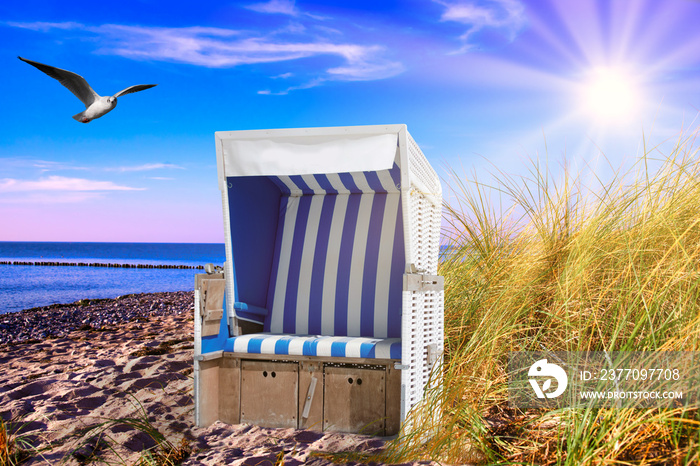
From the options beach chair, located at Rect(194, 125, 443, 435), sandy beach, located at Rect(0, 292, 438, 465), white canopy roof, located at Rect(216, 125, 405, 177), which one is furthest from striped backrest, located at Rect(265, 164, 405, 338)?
sandy beach, located at Rect(0, 292, 438, 465)

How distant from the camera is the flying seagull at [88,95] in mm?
5297

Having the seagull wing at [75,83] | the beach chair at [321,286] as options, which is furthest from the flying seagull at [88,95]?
the beach chair at [321,286]

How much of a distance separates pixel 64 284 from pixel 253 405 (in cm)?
1916

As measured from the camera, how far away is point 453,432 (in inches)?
91.1

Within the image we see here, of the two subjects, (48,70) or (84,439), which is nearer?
(84,439)

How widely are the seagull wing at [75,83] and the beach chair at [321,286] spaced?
121 inches

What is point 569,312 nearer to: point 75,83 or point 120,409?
point 120,409

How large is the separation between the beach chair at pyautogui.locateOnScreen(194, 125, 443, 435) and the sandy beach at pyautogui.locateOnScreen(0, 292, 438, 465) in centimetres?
22

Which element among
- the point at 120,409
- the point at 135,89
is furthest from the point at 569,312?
the point at 135,89

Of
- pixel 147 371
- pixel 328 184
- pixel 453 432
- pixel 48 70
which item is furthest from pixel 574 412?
pixel 48 70

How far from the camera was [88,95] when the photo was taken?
561 centimetres

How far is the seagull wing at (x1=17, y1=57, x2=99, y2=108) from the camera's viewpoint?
16.9 ft

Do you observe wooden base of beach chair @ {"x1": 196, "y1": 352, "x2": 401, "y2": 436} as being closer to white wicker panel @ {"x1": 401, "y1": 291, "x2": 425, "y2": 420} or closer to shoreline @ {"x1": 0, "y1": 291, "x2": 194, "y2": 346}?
white wicker panel @ {"x1": 401, "y1": 291, "x2": 425, "y2": 420}

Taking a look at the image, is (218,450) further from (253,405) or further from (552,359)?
→ (552,359)
